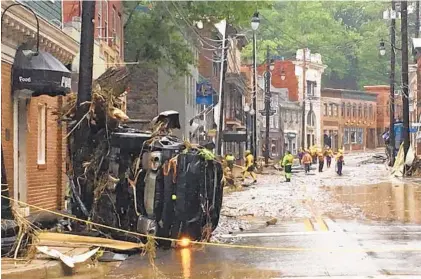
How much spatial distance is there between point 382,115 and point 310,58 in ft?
57.7

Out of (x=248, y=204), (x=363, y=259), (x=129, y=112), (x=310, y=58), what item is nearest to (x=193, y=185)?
(x=363, y=259)

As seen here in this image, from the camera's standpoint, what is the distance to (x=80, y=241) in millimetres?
12195

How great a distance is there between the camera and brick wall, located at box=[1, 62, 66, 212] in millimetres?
16141

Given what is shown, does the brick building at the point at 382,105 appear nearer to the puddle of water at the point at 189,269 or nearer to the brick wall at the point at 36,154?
the brick wall at the point at 36,154

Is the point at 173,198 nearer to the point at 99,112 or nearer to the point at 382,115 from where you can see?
the point at 99,112

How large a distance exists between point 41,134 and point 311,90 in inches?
3218

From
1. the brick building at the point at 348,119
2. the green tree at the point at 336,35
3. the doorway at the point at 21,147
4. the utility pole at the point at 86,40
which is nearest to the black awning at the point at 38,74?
the doorway at the point at 21,147

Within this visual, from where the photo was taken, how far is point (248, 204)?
24.3 meters

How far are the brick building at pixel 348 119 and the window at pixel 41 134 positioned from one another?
8112cm

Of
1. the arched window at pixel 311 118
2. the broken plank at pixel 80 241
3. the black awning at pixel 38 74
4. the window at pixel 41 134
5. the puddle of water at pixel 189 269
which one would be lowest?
the puddle of water at pixel 189 269

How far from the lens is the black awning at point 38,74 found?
15750 millimetres

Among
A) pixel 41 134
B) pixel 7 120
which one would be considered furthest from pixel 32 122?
pixel 7 120

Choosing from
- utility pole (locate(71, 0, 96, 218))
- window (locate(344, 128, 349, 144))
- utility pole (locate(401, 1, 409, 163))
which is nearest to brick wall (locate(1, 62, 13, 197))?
utility pole (locate(71, 0, 96, 218))

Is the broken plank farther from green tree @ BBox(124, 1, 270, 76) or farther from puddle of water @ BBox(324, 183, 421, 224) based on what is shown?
green tree @ BBox(124, 1, 270, 76)
